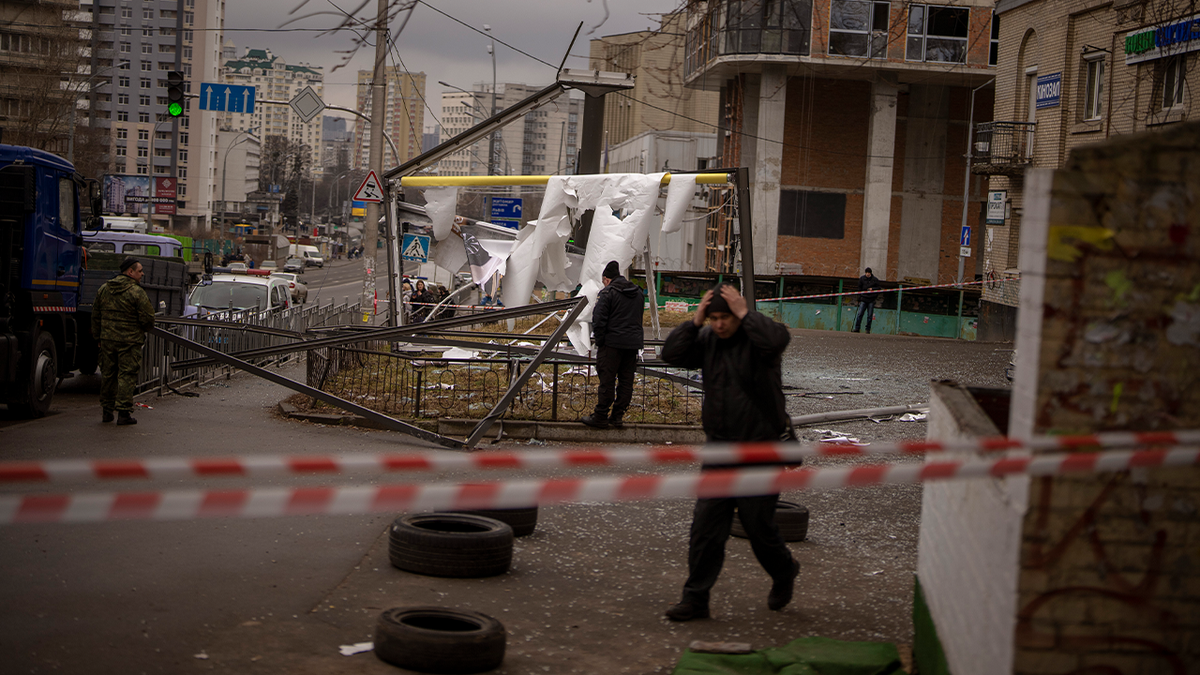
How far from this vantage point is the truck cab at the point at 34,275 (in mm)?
11664

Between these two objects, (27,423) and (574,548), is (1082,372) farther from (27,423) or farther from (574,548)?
(27,423)

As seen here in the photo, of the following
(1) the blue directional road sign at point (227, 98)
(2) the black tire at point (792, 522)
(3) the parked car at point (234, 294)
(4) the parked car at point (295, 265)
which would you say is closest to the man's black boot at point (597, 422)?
(2) the black tire at point (792, 522)

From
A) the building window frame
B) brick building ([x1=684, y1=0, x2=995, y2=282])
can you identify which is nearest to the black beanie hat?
the building window frame

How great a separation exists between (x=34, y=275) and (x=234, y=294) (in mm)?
9970

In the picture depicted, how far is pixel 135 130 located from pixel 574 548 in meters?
134

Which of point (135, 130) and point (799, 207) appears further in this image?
point (135, 130)

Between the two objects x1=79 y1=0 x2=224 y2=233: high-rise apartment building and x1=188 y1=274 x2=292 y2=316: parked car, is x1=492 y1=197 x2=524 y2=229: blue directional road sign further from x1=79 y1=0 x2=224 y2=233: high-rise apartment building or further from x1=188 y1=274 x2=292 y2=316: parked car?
x1=79 y1=0 x2=224 y2=233: high-rise apartment building

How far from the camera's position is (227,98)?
28.1 meters

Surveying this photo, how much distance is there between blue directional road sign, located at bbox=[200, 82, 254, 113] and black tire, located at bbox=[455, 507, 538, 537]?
23.1 meters

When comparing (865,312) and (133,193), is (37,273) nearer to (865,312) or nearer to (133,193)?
(865,312)

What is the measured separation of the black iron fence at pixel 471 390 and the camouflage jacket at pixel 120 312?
233cm

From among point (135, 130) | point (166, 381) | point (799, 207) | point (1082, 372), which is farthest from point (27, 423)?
point (135, 130)

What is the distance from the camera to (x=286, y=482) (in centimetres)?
816

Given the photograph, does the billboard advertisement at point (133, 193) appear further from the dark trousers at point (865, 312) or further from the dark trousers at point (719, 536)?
the dark trousers at point (719, 536)
